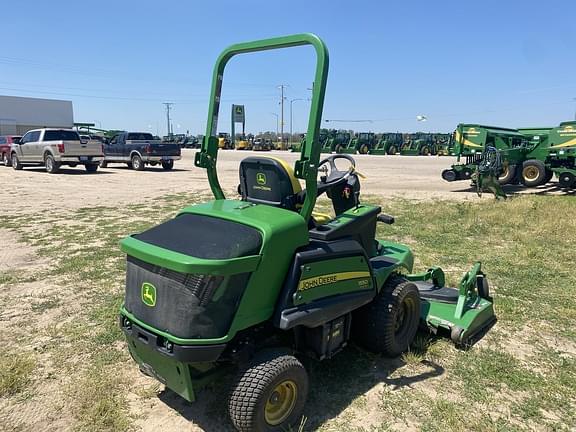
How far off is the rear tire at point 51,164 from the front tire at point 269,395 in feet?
60.1

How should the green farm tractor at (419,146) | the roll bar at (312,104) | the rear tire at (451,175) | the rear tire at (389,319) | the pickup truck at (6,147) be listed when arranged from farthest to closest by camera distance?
1. the green farm tractor at (419,146)
2. the pickup truck at (6,147)
3. the rear tire at (451,175)
4. the rear tire at (389,319)
5. the roll bar at (312,104)

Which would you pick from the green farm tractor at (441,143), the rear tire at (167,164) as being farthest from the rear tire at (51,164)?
the green farm tractor at (441,143)

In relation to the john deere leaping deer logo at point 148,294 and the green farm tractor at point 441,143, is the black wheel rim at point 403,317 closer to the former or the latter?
the john deere leaping deer logo at point 148,294

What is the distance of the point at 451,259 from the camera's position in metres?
Answer: 6.22

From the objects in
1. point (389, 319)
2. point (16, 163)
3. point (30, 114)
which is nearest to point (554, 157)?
point (389, 319)

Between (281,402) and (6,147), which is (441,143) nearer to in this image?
(6,147)

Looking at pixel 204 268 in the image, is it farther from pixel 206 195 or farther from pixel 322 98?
pixel 206 195

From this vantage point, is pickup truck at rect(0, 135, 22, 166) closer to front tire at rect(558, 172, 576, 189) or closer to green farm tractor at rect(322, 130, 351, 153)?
green farm tractor at rect(322, 130, 351, 153)

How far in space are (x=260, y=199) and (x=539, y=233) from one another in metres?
6.38

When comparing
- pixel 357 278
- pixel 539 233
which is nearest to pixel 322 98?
pixel 357 278

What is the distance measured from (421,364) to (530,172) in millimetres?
12947

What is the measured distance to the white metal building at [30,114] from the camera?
6003cm

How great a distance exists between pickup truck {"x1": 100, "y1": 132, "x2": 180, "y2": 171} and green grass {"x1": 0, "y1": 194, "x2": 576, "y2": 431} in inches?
566

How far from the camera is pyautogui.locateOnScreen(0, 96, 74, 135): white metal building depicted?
2363 inches
